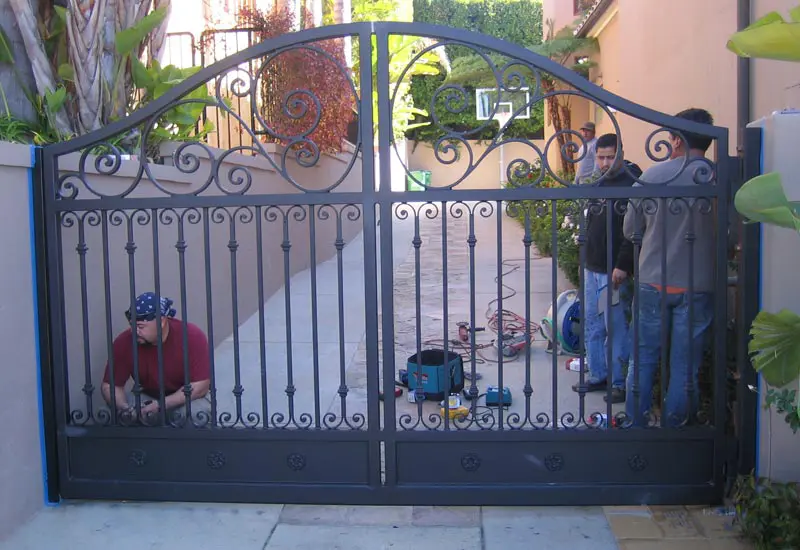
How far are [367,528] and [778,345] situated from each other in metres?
2.02

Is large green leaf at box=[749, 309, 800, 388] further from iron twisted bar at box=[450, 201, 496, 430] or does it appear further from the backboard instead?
the backboard

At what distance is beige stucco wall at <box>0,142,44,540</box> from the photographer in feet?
12.2

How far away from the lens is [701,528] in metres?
3.73

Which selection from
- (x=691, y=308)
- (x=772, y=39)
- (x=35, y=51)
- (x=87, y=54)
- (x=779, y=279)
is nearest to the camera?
(x=772, y=39)

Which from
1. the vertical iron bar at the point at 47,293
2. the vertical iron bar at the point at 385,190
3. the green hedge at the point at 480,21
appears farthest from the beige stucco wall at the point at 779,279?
the green hedge at the point at 480,21

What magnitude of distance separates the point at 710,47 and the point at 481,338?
3.31 m

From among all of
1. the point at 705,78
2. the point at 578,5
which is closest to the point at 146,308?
the point at 705,78

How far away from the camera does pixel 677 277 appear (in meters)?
4.22

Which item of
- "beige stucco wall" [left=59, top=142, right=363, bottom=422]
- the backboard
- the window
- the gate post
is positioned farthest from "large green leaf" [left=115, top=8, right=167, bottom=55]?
the window

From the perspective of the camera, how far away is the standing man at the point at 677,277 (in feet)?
12.8

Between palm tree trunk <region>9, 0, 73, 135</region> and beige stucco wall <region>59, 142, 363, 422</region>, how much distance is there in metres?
0.62

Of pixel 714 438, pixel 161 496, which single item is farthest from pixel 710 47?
pixel 161 496

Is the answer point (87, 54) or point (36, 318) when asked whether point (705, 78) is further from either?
point (36, 318)

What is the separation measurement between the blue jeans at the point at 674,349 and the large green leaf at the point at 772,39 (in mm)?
1750
